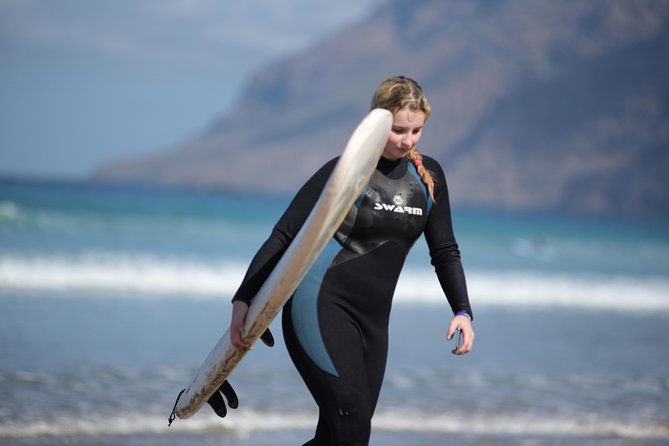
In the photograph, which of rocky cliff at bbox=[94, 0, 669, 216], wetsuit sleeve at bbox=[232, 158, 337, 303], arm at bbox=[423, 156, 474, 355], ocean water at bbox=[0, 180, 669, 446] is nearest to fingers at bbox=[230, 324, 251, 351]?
wetsuit sleeve at bbox=[232, 158, 337, 303]

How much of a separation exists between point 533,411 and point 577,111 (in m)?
151

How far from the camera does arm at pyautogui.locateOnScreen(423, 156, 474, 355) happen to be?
369 centimetres

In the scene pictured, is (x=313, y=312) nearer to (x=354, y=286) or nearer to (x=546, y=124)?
(x=354, y=286)

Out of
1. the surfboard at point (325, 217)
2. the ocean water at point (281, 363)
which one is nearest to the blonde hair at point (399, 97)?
the surfboard at point (325, 217)

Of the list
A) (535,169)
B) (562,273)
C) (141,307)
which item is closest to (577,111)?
(535,169)

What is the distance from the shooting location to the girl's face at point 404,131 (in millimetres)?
3420

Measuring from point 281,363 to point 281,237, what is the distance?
17.0 ft

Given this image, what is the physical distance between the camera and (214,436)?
6.04 m

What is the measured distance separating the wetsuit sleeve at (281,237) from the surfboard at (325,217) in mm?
56

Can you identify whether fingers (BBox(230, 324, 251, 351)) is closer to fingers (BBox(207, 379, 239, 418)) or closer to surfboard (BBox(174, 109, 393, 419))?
surfboard (BBox(174, 109, 393, 419))

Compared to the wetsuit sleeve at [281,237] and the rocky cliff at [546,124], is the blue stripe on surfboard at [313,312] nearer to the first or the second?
the wetsuit sleeve at [281,237]

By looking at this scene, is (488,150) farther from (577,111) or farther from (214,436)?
(214,436)

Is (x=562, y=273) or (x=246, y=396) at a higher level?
(x=562, y=273)

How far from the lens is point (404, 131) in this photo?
3.46 m
